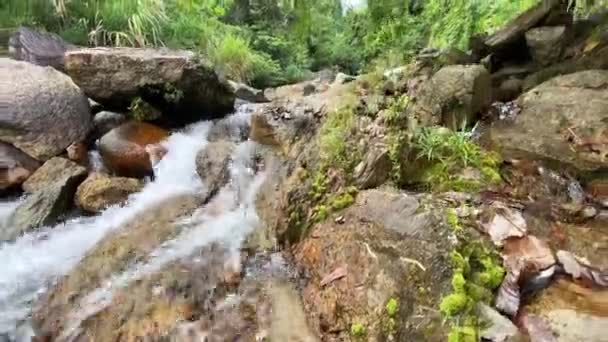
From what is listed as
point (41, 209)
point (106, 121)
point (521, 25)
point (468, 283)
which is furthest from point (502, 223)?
point (106, 121)

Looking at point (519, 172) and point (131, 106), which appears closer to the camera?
point (519, 172)

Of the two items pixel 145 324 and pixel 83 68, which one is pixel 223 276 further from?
pixel 83 68

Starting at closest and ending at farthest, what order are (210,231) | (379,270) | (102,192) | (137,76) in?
(379,270) < (210,231) < (102,192) < (137,76)

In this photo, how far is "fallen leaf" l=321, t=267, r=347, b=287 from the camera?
2.17 meters

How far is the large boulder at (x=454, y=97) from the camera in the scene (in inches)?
140

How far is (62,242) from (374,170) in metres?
2.22

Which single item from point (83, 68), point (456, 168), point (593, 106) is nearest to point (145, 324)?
point (456, 168)

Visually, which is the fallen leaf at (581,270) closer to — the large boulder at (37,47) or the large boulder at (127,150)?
the large boulder at (127,150)

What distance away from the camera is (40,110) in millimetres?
4480

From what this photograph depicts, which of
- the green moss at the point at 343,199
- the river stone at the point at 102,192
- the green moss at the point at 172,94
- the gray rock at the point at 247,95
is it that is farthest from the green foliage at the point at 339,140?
the gray rock at the point at 247,95

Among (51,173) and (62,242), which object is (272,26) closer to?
(51,173)

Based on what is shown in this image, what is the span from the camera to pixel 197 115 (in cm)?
556

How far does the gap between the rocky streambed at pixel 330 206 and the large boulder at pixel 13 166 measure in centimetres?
2

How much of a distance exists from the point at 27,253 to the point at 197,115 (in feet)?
8.68
